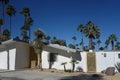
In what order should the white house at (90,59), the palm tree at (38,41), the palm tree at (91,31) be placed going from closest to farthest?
1. the palm tree at (38,41)
2. the white house at (90,59)
3. the palm tree at (91,31)

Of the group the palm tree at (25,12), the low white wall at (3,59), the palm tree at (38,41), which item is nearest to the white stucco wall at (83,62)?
the palm tree at (38,41)

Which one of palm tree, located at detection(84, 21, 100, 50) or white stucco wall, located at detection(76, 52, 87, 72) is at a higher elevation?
palm tree, located at detection(84, 21, 100, 50)

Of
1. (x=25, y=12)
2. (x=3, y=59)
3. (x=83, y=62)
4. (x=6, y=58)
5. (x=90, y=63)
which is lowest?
(x=90, y=63)

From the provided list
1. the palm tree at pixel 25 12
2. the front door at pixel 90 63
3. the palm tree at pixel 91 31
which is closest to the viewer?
the front door at pixel 90 63

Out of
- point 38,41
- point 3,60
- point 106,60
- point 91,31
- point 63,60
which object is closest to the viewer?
point 38,41

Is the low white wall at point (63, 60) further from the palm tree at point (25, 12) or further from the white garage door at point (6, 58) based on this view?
the palm tree at point (25, 12)

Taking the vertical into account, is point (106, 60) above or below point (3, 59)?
below

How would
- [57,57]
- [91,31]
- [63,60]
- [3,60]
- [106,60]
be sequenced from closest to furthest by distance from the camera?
[3,60], [106,60], [63,60], [57,57], [91,31]

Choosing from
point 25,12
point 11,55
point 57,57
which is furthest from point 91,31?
point 11,55

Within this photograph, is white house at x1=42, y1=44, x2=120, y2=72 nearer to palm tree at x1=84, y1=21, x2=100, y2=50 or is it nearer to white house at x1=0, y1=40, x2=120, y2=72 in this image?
white house at x1=0, y1=40, x2=120, y2=72

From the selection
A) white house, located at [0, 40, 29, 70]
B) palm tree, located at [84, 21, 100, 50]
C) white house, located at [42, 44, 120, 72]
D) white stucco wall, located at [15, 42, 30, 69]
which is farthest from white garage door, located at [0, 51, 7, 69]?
palm tree, located at [84, 21, 100, 50]

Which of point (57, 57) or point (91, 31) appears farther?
point (91, 31)

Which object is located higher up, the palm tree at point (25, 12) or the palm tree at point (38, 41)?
the palm tree at point (25, 12)

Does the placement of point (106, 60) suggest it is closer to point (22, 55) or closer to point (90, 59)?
point (90, 59)
